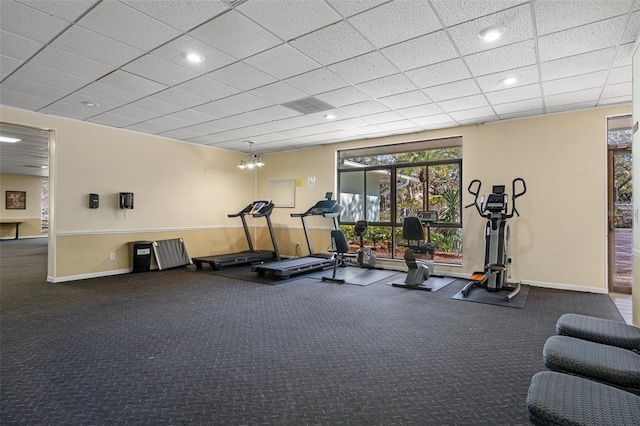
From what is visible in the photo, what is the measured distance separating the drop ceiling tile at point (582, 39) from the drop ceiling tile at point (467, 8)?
0.78m

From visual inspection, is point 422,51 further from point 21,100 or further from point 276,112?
point 21,100

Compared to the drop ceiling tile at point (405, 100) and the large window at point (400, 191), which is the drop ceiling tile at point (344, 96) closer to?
the drop ceiling tile at point (405, 100)

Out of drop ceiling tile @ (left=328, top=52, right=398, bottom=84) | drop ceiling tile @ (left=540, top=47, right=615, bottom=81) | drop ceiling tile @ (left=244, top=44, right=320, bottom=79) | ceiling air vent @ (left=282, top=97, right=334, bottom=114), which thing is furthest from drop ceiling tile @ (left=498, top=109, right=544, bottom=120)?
drop ceiling tile @ (left=244, top=44, right=320, bottom=79)

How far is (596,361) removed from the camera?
1.73 metres

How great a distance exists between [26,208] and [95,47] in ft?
47.4

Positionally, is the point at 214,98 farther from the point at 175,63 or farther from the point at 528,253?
the point at 528,253

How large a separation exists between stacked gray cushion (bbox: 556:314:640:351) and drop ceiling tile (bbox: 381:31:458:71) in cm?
262

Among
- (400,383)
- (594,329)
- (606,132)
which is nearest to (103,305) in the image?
(400,383)

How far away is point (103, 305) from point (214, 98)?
127 inches

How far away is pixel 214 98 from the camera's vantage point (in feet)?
16.1

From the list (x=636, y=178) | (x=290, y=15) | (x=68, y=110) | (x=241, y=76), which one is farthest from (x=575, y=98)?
(x=68, y=110)

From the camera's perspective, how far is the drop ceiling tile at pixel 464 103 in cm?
487

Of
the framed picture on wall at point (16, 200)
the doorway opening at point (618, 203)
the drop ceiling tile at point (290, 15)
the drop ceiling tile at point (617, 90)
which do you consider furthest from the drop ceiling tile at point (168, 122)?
the framed picture on wall at point (16, 200)

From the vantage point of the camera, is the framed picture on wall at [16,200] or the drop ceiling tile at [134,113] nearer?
the drop ceiling tile at [134,113]
